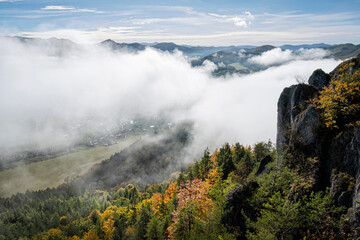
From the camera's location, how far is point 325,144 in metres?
23.4

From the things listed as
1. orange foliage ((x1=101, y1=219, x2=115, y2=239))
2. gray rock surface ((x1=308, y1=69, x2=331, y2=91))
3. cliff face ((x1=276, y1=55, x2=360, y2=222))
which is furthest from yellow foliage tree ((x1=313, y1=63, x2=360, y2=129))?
orange foliage ((x1=101, y1=219, x2=115, y2=239))

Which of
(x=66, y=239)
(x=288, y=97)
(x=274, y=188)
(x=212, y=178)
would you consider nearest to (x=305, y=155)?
(x=274, y=188)

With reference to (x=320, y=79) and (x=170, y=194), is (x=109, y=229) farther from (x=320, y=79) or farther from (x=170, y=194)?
(x=320, y=79)

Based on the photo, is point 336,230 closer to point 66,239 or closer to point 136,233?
point 136,233

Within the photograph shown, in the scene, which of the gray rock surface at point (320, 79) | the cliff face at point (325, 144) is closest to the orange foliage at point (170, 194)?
the cliff face at point (325, 144)

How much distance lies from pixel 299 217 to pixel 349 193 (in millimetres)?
4957

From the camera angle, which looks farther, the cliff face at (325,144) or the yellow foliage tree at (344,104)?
the yellow foliage tree at (344,104)

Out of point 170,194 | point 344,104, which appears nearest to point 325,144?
point 344,104

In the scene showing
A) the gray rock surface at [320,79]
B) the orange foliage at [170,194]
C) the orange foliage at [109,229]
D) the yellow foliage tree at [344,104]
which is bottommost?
the orange foliage at [109,229]

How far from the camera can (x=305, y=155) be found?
80.8 ft

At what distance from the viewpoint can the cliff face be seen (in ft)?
61.2

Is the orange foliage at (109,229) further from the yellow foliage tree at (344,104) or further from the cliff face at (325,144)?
the yellow foliage tree at (344,104)

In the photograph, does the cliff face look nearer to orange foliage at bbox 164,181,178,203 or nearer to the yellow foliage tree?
the yellow foliage tree

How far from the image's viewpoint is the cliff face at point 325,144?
18.6 metres
